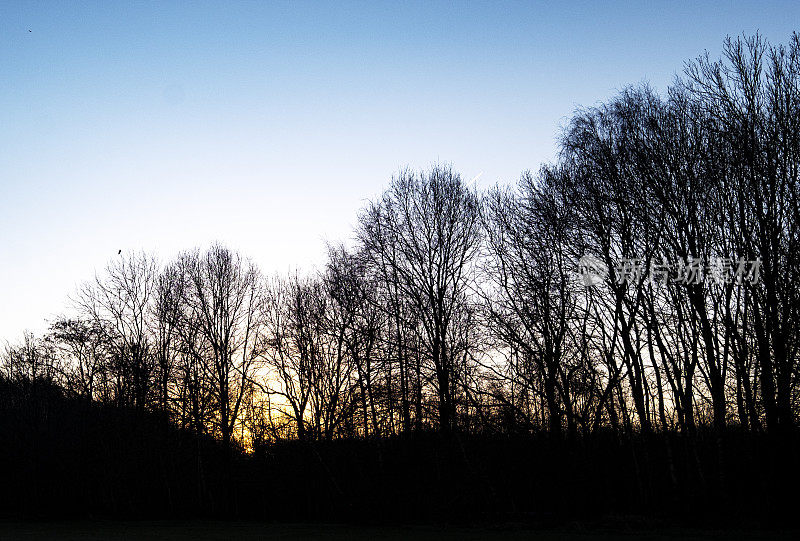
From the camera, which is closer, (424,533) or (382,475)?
(424,533)

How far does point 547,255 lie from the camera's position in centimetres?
2475

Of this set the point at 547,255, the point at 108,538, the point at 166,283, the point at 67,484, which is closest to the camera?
the point at 108,538

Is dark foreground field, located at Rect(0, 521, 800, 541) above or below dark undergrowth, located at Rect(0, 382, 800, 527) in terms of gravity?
below

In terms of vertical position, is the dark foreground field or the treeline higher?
the treeline

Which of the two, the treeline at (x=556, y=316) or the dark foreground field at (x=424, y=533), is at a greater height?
the treeline at (x=556, y=316)

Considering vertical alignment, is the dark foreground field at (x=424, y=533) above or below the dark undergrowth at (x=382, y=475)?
below

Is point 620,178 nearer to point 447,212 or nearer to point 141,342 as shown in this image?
point 447,212

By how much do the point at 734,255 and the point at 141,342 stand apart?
32080 millimetres

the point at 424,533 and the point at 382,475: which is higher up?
the point at 382,475

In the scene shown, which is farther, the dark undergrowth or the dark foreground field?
the dark undergrowth

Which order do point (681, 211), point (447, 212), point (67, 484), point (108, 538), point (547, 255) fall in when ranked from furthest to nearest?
point (67, 484) → point (447, 212) → point (547, 255) → point (108, 538) → point (681, 211)

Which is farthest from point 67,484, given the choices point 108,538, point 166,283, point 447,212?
point 447,212

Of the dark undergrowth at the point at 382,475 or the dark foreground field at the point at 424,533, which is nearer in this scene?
the dark foreground field at the point at 424,533

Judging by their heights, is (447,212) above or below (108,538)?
above
